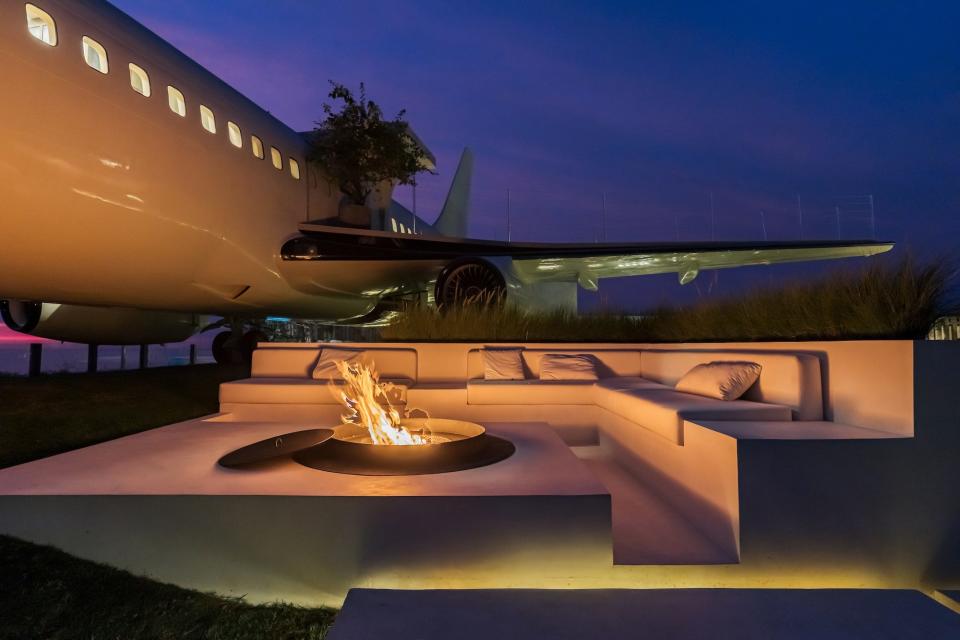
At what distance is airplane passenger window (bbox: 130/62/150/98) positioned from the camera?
3.86 m

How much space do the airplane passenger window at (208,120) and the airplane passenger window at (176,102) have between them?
0.24 meters

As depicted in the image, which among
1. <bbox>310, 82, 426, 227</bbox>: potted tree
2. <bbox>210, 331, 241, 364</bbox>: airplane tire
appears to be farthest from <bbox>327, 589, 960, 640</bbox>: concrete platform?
<bbox>210, 331, 241, 364</bbox>: airplane tire

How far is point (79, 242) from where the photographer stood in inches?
143

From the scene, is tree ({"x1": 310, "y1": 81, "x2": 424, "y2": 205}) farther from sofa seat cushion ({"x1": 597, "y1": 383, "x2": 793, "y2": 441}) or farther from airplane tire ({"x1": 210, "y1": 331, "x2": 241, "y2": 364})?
sofa seat cushion ({"x1": 597, "y1": 383, "x2": 793, "y2": 441})

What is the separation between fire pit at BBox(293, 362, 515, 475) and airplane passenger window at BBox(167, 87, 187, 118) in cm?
Result: 333

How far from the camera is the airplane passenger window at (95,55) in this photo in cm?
343

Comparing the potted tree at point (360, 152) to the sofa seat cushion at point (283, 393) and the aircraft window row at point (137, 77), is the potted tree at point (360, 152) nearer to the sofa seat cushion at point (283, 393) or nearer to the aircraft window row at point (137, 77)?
the aircraft window row at point (137, 77)

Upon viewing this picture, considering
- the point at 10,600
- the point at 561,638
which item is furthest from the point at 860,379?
the point at 10,600

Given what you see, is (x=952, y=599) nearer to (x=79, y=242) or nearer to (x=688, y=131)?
(x=79, y=242)

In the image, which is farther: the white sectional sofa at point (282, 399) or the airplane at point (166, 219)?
the white sectional sofa at point (282, 399)

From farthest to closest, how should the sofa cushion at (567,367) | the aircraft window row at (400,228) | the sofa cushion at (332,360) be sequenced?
1. the aircraft window row at (400,228)
2. the sofa cushion at (567,367)
3. the sofa cushion at (332,360)

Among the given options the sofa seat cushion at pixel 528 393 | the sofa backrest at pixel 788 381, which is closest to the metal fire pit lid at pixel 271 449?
the sofa seat cushion at pixel 528 393

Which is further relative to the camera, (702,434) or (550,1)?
(550,1)

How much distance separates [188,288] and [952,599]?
→ 6.00m
